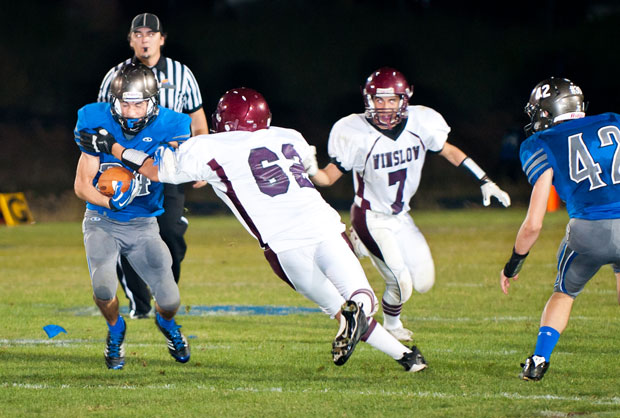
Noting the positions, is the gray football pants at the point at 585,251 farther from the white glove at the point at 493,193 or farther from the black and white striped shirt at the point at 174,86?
the black and white striped shirt at the point at 174,86

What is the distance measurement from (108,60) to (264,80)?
14.6 ft

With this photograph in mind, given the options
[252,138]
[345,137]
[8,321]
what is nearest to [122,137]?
[252,138]

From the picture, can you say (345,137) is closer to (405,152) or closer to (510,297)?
(405,152)

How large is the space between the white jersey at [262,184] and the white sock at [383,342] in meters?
0.49

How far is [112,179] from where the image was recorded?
4906mm

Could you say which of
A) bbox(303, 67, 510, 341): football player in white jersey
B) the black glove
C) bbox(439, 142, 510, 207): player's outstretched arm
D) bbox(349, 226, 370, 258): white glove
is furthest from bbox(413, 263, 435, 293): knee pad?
the black glove

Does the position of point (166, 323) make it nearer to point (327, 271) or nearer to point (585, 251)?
point (327, 271)

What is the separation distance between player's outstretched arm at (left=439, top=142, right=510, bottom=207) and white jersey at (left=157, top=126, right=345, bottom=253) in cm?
150

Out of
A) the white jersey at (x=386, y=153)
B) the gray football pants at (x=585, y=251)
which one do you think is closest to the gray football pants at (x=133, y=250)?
the white jersey at (x=386, y=153)

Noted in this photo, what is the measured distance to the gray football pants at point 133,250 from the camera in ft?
16.3

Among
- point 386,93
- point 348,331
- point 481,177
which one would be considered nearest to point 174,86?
point 386,93

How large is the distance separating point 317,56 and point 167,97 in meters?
23.6

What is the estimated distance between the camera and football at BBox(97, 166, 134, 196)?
4906mm

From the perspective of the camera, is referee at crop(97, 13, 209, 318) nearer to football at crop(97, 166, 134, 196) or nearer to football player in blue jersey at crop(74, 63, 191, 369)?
football player in blue jersey at crop(74, 63, 191, 369)
